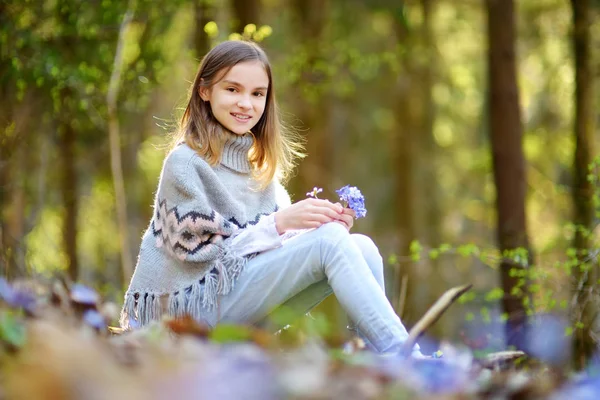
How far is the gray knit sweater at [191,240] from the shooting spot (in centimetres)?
277

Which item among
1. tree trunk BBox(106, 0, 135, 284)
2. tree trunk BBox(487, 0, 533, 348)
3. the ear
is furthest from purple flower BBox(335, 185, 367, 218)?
tree trunk BBox(106, 0, 135, 284)

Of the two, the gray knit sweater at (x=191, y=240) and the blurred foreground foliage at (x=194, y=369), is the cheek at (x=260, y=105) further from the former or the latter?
the blurred foreground foliage at (x=194, y=369)

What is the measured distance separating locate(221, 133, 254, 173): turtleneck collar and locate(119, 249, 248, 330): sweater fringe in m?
0.48

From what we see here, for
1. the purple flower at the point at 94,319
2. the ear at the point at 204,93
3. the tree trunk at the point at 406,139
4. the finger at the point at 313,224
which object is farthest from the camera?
the tree trunk at the point at 406,139

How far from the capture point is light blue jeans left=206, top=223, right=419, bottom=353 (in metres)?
2.36

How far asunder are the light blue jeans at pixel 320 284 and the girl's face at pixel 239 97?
0.67 m

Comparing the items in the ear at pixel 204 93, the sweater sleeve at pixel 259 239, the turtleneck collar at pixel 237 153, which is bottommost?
the sweater sleeve at pixel 259 239

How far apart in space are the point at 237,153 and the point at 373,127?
990 cm

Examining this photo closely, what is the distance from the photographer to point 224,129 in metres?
3.19

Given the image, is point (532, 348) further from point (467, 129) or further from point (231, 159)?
point (467, 129)

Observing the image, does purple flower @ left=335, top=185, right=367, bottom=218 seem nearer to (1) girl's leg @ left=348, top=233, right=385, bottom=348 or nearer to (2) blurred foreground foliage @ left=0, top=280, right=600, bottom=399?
(1) girl's leg @ left=348, top=233, right=385, bottom=348

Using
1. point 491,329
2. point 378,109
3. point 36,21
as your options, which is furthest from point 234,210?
point 378,109

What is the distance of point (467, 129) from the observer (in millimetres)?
13539

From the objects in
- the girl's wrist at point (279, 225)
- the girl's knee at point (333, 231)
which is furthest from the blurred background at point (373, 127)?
the girl's wrist at point (279, 225)
